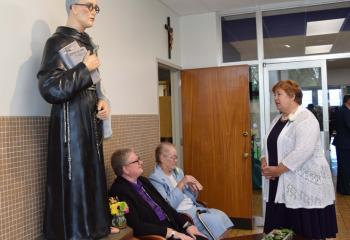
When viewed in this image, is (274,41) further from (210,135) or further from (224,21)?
(210,135)

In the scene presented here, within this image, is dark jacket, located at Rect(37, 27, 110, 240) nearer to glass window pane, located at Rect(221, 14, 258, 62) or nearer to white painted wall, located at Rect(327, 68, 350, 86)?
glass window pane, located at Rect(221, 14, 258, 62)

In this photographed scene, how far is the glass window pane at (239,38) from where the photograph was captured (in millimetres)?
4414

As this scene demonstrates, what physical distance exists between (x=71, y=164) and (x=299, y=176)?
1.73m

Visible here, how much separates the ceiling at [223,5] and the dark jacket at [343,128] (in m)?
1.91

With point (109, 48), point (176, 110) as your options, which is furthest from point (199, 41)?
point (109, 48)

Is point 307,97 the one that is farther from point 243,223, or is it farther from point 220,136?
point 243,223

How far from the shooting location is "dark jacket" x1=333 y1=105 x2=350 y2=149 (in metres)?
5.33

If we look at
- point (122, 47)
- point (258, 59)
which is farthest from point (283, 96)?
point (258, 59)

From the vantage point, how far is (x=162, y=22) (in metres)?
3.90

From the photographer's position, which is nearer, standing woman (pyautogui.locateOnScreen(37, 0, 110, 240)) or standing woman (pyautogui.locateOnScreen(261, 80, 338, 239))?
standing woman (pyautogui.locateOnScreen(37, 0, 110, 240))

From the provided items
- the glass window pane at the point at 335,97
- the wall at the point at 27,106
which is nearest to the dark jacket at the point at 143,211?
the wall at the point at 27,106

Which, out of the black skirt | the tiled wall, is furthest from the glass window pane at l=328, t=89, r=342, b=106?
the tiled wall

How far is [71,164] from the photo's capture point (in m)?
1.66

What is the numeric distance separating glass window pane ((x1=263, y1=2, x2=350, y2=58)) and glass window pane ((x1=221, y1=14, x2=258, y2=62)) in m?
0.16
